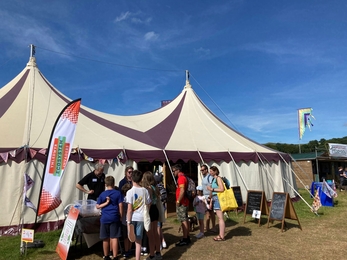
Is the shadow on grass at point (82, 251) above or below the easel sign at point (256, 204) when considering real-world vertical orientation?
below

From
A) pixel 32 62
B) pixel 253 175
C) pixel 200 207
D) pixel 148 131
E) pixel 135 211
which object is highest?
pixel 32 62

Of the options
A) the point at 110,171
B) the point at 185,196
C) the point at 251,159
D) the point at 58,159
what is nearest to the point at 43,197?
the point at 58,159

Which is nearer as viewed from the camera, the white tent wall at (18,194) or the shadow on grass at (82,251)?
the shadow on grass at (82,251)

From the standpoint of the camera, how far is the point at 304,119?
1994 cm

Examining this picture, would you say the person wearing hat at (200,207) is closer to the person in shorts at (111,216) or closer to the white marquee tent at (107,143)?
the person in shorts at (111,216)

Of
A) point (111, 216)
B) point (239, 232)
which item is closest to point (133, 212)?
point (111, 216)

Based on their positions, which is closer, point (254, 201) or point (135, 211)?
point (135, 211)

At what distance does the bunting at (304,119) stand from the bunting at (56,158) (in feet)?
60.5

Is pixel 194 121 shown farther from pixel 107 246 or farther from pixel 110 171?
pixel 107 246

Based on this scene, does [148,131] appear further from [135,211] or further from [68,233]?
[135,211]

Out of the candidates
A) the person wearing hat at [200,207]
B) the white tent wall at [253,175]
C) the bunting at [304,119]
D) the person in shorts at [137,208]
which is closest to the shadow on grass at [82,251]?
the person in shorts at [137,208]

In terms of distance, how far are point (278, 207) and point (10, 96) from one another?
7397 mm

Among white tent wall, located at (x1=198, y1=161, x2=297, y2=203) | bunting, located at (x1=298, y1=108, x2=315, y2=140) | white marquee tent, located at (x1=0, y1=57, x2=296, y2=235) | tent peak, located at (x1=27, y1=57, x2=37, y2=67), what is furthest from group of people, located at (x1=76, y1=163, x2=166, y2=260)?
bunting, located at (x1=298, y1=108, x2=315, y2=140)

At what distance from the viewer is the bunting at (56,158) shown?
429 centimetres
